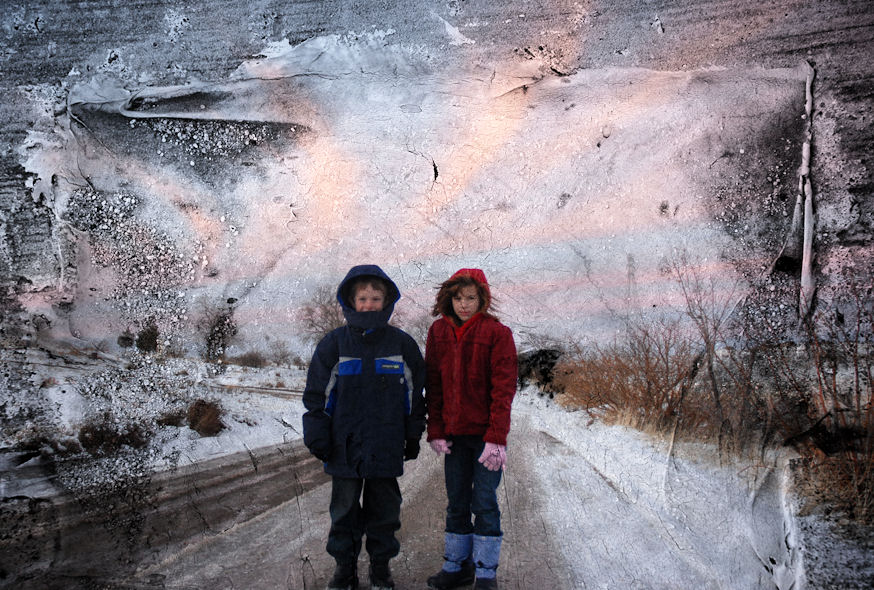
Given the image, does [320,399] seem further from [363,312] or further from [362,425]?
[363,312]

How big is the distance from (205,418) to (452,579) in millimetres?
2248

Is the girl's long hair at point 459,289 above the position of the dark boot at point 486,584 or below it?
above

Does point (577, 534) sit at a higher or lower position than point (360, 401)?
lower

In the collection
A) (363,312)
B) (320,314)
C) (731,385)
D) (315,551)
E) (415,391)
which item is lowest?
(315,551)

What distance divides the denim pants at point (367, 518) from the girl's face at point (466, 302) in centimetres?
67

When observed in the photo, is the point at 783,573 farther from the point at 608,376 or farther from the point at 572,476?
the point at 608,376

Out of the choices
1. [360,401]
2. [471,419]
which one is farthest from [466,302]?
[360,401]

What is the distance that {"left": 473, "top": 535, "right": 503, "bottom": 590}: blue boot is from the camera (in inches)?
92.8

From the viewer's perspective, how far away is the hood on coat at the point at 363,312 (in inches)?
95.7

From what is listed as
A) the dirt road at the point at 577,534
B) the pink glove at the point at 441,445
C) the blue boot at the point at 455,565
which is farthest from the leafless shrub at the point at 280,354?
the blue boot at the point at 455,565

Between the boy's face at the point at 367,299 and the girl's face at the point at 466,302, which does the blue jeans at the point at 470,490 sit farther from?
the boy's face at the point at 367,299

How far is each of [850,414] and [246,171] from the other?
356 cm

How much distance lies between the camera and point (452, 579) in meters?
2.38

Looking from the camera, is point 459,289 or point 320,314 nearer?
point 459,289
